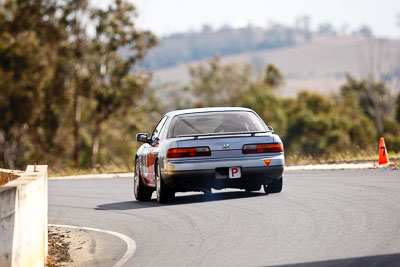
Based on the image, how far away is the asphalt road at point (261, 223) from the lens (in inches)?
318

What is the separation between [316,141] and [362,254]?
2138 inches

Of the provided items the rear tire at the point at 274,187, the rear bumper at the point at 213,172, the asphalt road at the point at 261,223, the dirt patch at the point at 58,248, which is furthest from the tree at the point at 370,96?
the dirt patch at the point at 58,248

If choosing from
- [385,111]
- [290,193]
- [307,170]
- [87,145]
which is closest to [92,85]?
[87,145]

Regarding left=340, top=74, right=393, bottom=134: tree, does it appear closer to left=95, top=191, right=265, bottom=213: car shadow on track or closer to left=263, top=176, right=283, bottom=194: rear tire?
left=95, top=191, right=265, bottom=213: car shadow on track

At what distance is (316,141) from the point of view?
202 feet

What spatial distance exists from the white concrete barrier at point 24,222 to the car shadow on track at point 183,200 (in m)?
4.92

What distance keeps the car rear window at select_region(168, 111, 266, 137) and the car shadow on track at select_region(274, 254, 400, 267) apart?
21.4 feet

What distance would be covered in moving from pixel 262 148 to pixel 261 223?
291 centimetres

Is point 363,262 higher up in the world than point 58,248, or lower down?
higher up

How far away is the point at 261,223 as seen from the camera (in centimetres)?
1056

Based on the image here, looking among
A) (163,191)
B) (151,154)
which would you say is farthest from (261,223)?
(151,154)

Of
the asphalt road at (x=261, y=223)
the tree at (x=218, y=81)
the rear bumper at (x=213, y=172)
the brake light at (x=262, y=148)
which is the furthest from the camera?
the tree at (x=218, y=81)

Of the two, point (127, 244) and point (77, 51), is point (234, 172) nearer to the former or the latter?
point (127, 244)

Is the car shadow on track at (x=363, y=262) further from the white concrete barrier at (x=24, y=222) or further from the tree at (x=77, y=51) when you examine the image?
the tree at (x=77, y=51)
